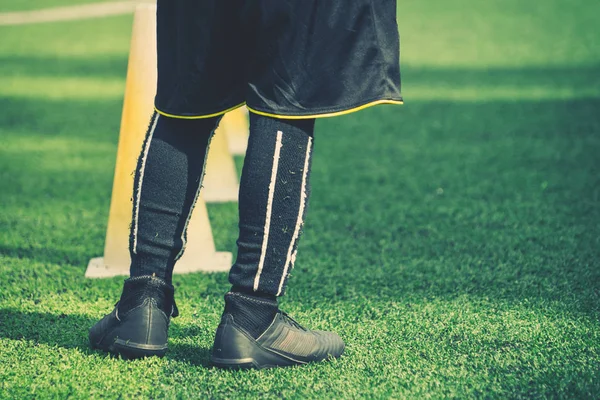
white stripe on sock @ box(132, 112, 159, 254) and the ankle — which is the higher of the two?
white stripe on sock @ box(132, 112, 159, 254)

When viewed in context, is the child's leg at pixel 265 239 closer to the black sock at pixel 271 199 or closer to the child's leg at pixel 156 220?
the black sock at pixel 271 199

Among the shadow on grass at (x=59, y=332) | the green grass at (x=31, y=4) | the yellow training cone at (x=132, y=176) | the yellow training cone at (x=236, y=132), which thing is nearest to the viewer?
the shadow on grass at (x=59, y=332)

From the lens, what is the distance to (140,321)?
2.06m

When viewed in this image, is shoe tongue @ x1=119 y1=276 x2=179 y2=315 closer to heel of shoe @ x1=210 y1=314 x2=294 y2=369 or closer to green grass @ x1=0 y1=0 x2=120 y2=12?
heel of shoe @ x1=210 y1=314 x2=294 y2=369

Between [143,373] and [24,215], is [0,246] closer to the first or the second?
[24,215]

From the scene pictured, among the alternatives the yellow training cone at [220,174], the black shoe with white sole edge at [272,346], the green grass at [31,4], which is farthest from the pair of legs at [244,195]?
the green grass at [31,4]

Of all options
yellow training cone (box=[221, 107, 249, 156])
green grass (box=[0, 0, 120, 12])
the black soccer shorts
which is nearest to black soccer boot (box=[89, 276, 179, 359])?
the black soccer shorts

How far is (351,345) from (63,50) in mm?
6736

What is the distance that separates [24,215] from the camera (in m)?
3.60

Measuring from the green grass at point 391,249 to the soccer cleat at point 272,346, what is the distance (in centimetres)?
3

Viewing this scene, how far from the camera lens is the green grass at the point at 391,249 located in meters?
2.05


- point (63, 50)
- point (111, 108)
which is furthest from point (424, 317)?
point (63, 50)

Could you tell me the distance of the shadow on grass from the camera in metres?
2.18

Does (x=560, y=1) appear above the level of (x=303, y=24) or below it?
above
